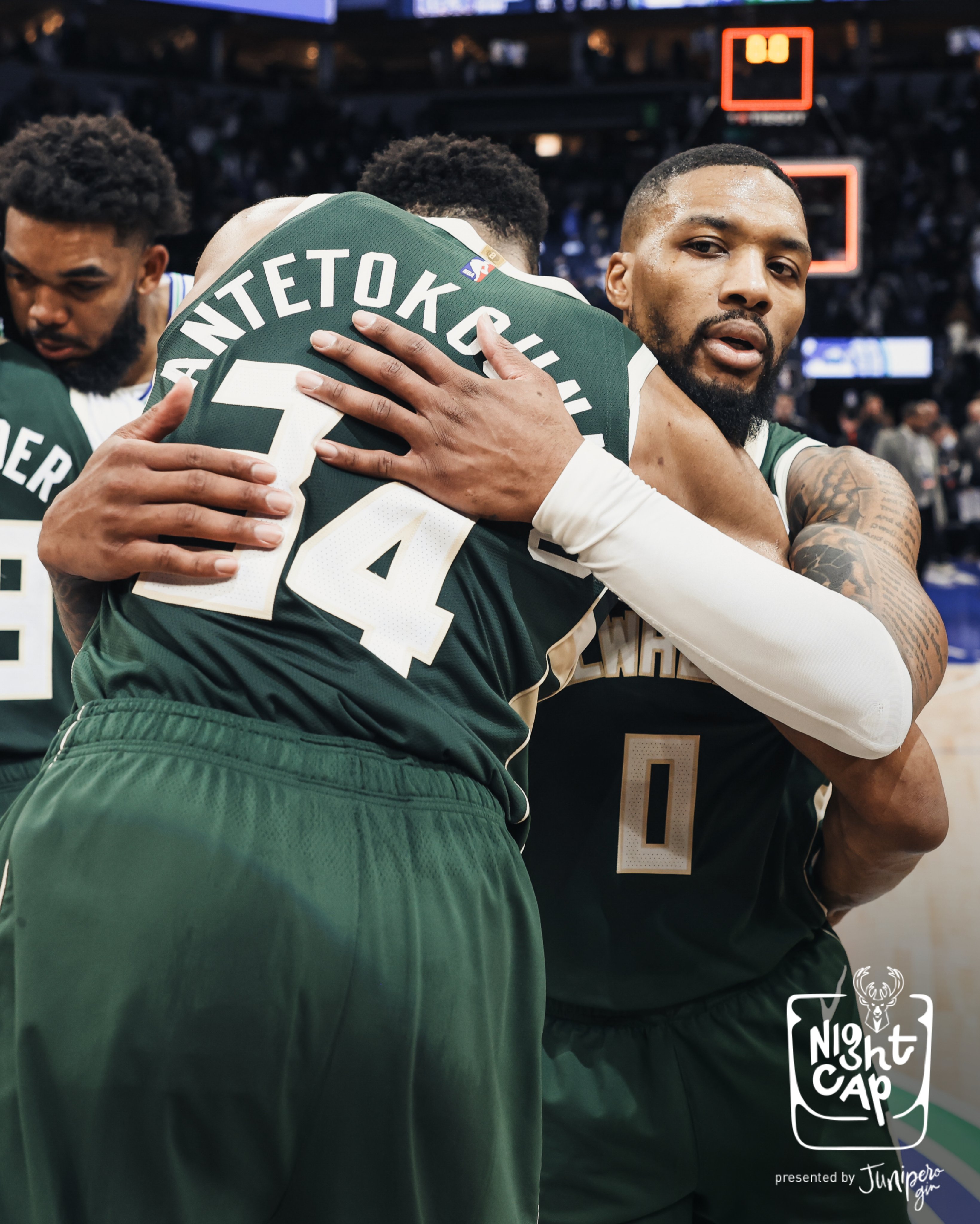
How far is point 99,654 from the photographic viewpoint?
54.8 inches

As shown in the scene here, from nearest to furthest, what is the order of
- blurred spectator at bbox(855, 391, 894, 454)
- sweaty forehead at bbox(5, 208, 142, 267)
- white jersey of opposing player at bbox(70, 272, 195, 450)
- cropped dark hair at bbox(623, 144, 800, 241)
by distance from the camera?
1. cropped dark hair at bbox(623, 144, 800, 241)
2. white jersey of opposing player at bbox(70, 272, 195, 450)
3. sweaty forehead at bbox(5, 208, 142, 267)
4. blurred spectator at bbox(855, 391, 894, 454)

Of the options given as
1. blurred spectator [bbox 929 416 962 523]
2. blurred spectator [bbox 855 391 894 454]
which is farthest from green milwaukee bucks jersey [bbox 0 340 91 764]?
blurred spectator [bbox 929 416 962 523]

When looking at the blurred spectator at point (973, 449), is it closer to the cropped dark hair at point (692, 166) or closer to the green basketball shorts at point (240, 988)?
the cropped dark hair at point (692, 166)

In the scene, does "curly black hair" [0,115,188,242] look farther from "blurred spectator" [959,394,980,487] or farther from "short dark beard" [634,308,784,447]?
"blurred spectator" [959,394,980,487]

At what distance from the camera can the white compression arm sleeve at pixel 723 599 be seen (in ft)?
4.78

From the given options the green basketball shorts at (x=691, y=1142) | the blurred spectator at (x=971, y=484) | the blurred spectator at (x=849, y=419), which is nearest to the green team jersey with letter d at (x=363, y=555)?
the green basketball shorts at (x=691, y=1142)

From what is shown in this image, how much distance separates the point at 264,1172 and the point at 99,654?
0.61m

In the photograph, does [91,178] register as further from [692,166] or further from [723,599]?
[723,599]

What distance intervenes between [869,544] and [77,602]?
1230 millimetres

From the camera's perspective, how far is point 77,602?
1718 mm

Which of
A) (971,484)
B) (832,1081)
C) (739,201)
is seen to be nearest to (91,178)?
(739,201)

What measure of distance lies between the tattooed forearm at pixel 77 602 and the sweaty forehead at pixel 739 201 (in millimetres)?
1315

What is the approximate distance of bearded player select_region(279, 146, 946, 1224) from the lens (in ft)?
6.31

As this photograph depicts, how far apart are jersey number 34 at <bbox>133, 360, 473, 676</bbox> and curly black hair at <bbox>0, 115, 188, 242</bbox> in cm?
214
